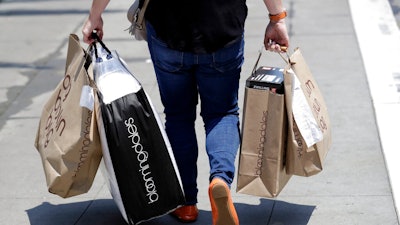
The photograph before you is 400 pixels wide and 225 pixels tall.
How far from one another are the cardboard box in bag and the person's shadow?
0.29 metres

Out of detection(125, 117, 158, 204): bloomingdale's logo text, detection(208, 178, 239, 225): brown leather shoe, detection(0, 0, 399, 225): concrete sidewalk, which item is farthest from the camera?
detection(0, 0, 399, 225): concrete sidewalk

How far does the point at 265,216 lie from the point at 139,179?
82cm

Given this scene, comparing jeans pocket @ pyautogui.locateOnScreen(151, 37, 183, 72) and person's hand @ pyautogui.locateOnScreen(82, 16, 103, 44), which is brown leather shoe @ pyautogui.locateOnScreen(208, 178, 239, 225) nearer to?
jeans pocket @ pyautogui.locateOnScreen(151, 37, 183, 72)

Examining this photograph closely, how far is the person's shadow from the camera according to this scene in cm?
482

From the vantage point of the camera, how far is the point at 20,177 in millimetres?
5598

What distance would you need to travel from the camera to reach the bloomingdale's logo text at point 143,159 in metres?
4.35

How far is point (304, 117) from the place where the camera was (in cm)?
450

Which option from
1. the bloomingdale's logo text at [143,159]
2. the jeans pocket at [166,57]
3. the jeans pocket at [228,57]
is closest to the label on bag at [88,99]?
the bloomingdale's logo text at [143,159]

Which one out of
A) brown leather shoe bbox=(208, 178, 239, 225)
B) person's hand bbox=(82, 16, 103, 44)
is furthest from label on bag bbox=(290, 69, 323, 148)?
person's hand bbox=(82, 16, 103, 44)

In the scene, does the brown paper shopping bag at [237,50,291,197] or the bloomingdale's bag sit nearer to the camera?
the bloomingdale's bag

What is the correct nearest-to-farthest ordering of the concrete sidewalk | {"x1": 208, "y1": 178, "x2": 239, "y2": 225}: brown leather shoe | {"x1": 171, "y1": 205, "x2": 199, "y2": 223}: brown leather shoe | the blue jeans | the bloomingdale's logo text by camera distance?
1. {"x1": 208, "y1": 178, "x2": 239, "y2": 225}: brown leather shoe
2. the bloomingdale's logo text
3. the blue jeans
4. {"x1": 171, "y1": 205, "x2": 199, "y2": 223}: brown leather shoe
5. the concrete sidewalk

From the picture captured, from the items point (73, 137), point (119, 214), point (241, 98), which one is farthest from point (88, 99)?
point (241, 98)

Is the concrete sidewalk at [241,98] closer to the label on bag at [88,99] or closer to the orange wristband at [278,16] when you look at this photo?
the label on bag at [88,99]

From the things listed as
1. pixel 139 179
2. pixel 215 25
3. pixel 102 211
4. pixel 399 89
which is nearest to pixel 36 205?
pixel 102 211
